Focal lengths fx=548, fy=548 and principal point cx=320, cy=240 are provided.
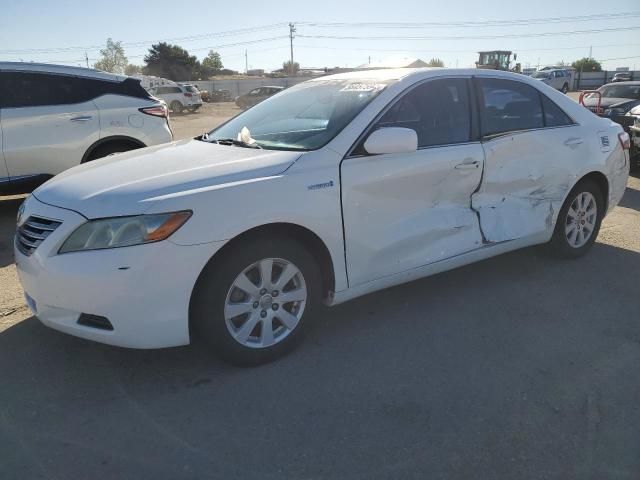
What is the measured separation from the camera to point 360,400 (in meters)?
2.85

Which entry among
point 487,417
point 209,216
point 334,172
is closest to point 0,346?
point 209,216

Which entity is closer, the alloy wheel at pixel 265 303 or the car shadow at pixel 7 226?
the alloy wheel at pixel 265 303

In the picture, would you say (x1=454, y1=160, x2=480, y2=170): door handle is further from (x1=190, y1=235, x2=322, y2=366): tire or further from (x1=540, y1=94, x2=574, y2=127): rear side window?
(x1=190, y1=235, x2=322, y2=366): tire

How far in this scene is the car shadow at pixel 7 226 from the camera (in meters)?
5.09

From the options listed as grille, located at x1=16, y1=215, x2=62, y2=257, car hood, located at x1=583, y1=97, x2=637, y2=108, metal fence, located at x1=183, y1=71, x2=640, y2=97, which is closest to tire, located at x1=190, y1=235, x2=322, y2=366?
grille, located at x1=16, y1=215, x2=62, y2=257

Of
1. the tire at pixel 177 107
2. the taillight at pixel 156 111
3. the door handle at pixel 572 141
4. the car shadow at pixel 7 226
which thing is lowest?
the car shadow at pixel 7 226

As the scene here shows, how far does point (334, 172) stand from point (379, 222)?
18.0 inches

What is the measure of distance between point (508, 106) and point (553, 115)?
0.59 m

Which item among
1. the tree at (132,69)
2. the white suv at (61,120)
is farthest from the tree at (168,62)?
the white suv at (61,120)

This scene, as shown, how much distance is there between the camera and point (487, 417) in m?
2.71

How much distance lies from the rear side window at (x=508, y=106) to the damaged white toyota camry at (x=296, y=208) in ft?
0.05

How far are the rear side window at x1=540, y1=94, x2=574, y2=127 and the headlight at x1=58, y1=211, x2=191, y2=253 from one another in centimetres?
329

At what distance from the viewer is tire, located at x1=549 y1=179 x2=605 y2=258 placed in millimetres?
4762

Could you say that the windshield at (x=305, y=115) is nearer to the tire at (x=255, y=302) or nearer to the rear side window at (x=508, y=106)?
the tire at (x=255, y=302)
